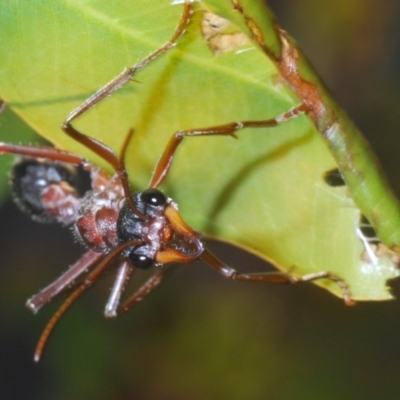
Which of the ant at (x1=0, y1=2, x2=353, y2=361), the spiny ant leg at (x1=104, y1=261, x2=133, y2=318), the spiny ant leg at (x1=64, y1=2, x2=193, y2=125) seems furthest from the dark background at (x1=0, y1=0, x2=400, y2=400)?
the spiny ant leg at (x1=64, y1=2, x2=193, y2=125)

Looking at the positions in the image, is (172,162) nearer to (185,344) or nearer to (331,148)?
(331,148)

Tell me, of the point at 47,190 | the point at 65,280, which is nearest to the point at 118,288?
the point at 65,280

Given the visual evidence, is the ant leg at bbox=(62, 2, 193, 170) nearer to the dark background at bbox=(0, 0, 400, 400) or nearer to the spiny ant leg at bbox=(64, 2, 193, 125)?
the spiny ant leg at bbox=(64, 2, 193, 125)

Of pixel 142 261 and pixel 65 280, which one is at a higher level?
pixel 142 261

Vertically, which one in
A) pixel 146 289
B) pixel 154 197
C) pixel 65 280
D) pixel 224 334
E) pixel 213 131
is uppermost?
pixel 213 131

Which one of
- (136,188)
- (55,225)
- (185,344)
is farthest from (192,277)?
(136,188)

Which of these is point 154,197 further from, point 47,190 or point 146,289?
point 47,190

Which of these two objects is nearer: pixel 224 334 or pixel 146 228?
pixel 146 228

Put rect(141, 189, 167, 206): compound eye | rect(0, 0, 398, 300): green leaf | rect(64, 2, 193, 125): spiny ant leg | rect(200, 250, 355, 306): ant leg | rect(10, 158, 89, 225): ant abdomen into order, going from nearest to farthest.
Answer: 1. rect(64, 2, 193, 125): spiny ant leg
2. rect(0, 0, 398, 300): green leaf
3. rect(200, 250, 355, 306): ant leg
4. rect(141, 189, 167, 206): compound eye
5. rect(10, 158, 89, 225): ant abdomen
